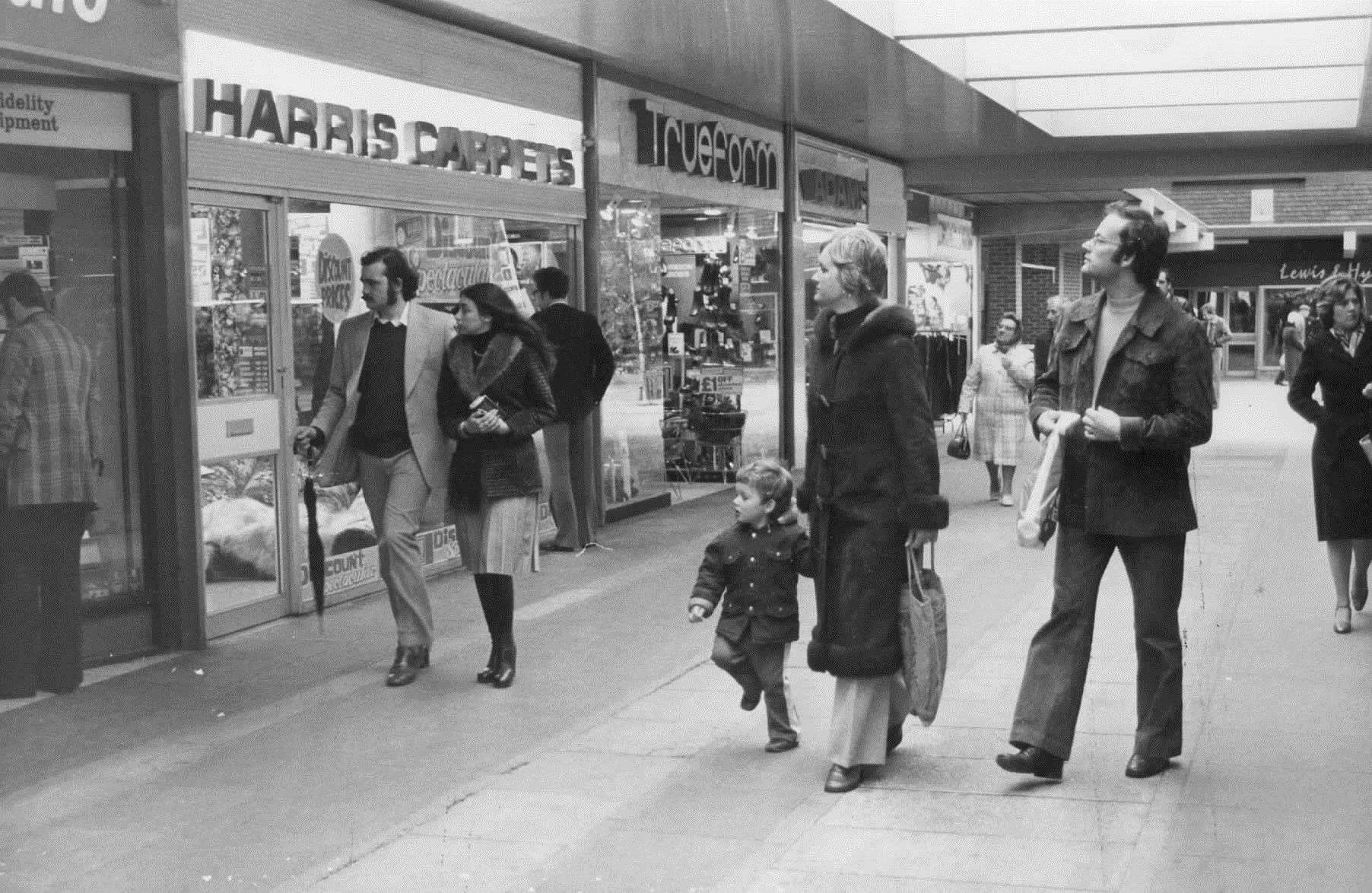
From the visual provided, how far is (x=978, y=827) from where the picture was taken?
5.56 meters

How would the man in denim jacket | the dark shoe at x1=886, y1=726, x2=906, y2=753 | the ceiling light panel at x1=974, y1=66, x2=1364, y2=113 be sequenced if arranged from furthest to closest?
the ceiling light panel at x1=974, y1=66, x2=1364, y2=113 < the dark shoe at x1=886, y1=726, x2=906, y2=753 < the man in denim jacket

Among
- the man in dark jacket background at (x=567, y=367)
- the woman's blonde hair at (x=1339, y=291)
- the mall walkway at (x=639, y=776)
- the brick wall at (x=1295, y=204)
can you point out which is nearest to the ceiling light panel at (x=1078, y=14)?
the man in dark jacket background at (x=567, y=367)

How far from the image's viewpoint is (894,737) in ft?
21.1

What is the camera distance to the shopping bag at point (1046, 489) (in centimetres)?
591

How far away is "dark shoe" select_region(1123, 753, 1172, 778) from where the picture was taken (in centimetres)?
608

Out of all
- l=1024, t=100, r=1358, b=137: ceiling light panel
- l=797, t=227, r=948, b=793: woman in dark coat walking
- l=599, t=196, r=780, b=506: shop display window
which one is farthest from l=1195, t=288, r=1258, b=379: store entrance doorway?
l=797, t=227, r=948, b=793: woman in dark coat walking

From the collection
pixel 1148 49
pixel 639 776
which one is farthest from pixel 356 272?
pixel 1148 49

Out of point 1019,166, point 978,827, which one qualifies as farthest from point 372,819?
point 1019,166

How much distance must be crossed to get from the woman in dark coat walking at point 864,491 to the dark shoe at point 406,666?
8.36 ft

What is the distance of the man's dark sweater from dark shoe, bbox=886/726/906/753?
266 cm

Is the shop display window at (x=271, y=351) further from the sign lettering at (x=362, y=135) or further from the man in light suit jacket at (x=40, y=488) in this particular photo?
the man in light suit jacket at (x=40, y=488)

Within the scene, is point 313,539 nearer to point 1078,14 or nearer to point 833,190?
point 1078,14

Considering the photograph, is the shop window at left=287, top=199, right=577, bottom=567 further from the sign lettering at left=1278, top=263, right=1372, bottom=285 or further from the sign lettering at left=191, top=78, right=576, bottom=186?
the sign lettering at left=1278, top=263, right=1372, bottom=285

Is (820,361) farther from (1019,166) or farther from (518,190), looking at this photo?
(1019,166)
